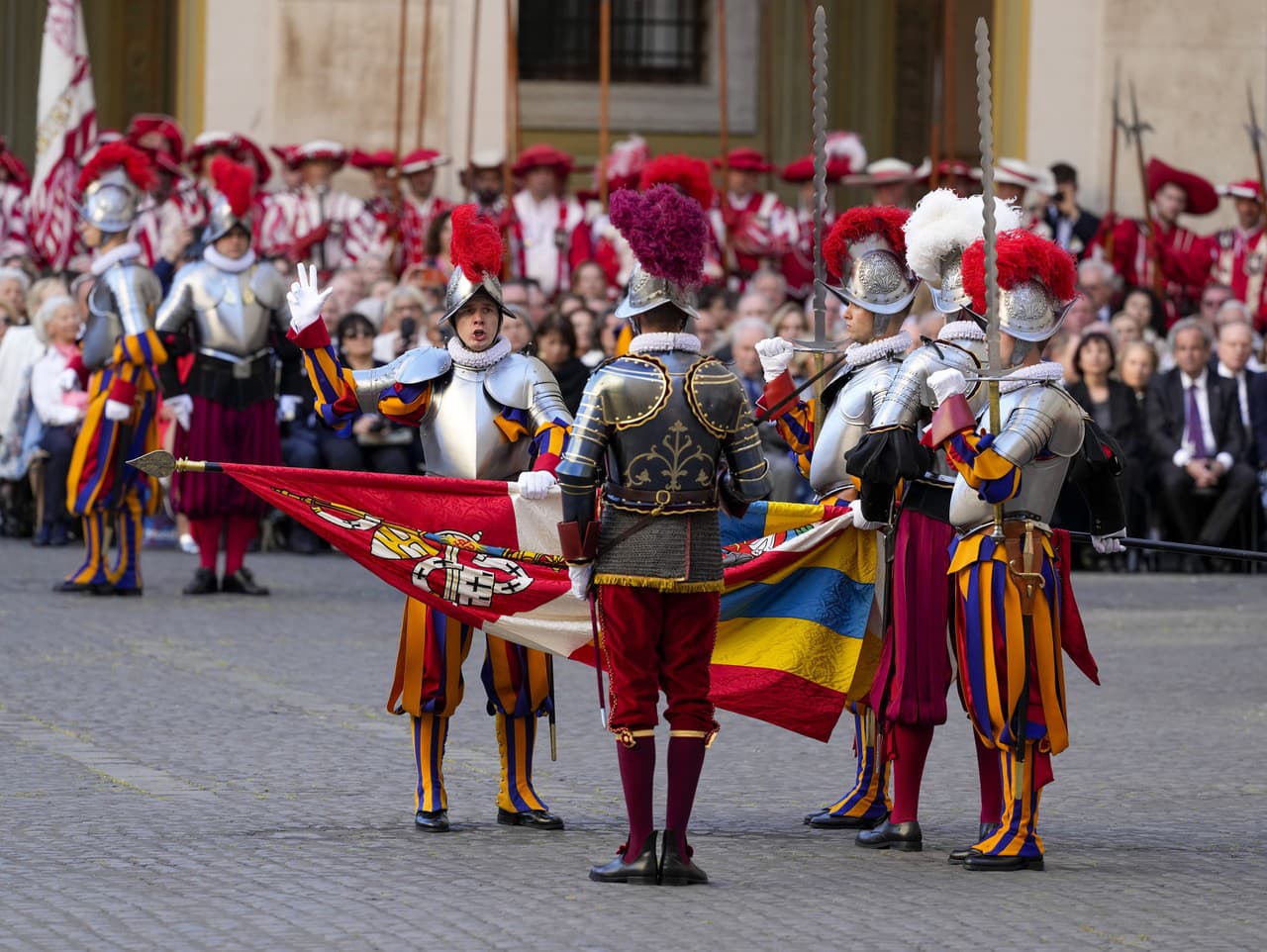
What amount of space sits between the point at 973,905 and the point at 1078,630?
3.80 feet

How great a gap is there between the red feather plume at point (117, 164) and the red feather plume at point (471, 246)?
6.16m

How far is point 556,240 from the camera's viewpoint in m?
19.5

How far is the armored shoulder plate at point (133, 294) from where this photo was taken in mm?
13625

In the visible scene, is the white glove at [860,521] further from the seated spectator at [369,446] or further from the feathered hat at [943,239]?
the seated spectator at [369,446]

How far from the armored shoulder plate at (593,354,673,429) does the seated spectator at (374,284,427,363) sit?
31.2ft

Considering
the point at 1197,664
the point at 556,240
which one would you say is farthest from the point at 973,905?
the point at 556,240

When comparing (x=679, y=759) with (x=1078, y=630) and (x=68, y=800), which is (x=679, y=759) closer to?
(x=1078, y=630)

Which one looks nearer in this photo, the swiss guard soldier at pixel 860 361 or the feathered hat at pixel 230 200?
the swiss guard soldier at pixel 860 361

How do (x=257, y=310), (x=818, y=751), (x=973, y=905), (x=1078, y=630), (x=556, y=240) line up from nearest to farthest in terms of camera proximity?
(x=973, y=905)
(x=1078, y=630)
(x=818, y=751)
(x=257, y=310)
(x=556, y=240)

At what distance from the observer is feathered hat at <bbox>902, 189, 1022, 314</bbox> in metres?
7.80

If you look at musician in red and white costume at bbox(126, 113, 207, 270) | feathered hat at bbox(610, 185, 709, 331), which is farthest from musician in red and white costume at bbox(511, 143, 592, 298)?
feathered hat at bbox(610, 185, 709, 331)

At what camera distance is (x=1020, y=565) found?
23.9 ft

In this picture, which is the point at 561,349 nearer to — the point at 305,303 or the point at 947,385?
the point at 305,303

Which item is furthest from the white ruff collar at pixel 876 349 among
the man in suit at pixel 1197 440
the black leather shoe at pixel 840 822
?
the man in suit at pixel 1197 440
